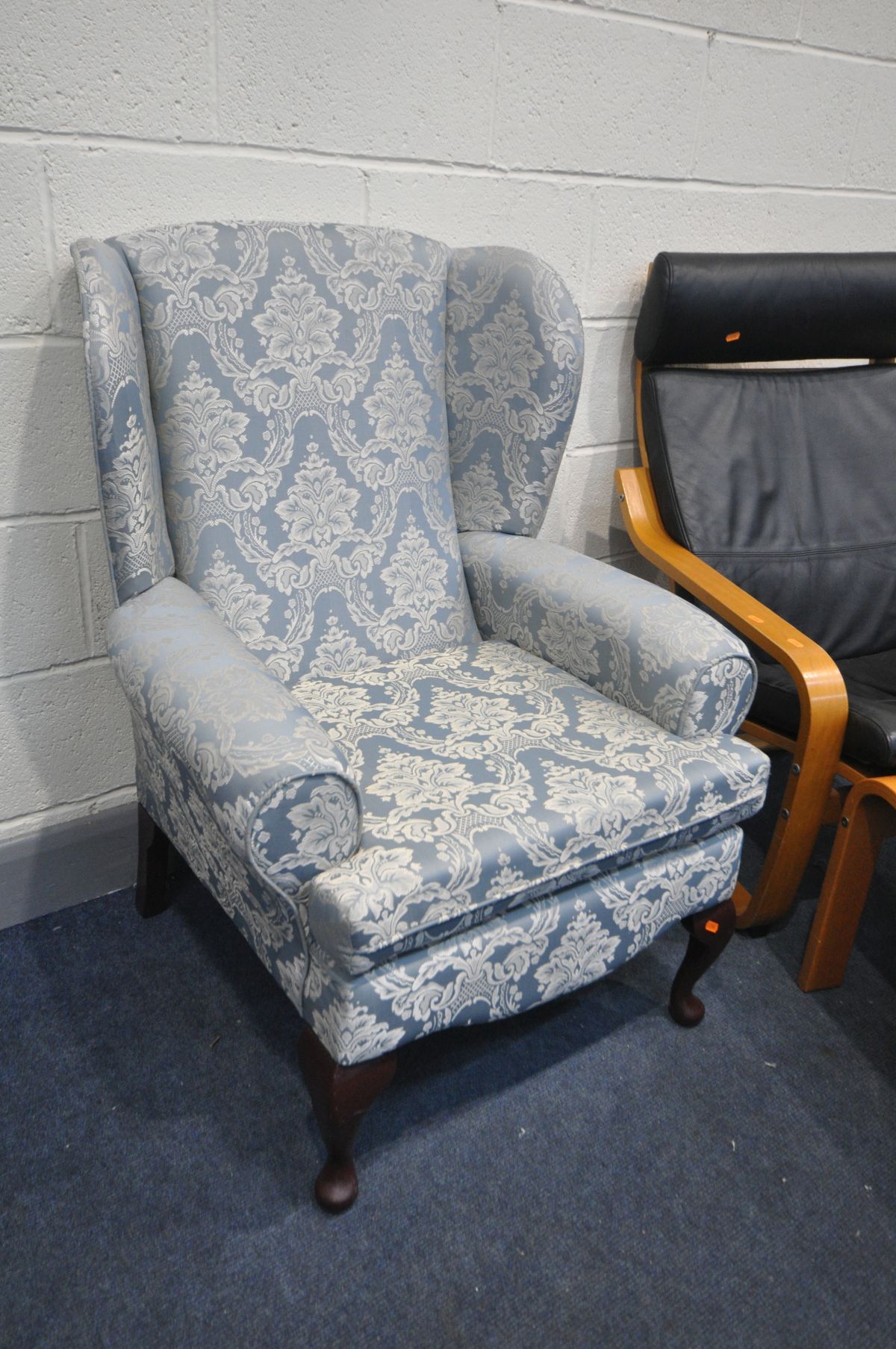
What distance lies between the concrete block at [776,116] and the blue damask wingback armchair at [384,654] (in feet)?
1.96

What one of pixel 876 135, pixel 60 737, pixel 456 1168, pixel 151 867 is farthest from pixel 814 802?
pixel 876 135

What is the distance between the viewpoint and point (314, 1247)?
1.00m

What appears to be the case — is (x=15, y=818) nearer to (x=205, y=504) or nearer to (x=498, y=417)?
(x=205, y=504)

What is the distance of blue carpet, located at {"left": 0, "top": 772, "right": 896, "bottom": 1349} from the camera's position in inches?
37.4

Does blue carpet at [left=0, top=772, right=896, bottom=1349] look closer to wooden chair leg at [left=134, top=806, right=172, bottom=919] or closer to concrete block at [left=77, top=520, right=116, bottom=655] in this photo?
wooden chair leg at [left=134, top=806, right=172, bottom=919]

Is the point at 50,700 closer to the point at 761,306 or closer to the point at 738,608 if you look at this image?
the point at 738,608

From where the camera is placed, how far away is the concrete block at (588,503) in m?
1.72

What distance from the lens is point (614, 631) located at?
4.00 ft

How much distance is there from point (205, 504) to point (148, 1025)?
26.7 inches


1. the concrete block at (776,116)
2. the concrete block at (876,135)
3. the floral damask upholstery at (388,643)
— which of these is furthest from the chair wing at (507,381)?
the concrete block at (876,135)

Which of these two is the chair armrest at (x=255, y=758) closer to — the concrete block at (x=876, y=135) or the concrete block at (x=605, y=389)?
the concrete block at (x=605, y=389)

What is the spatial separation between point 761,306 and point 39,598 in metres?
1.18

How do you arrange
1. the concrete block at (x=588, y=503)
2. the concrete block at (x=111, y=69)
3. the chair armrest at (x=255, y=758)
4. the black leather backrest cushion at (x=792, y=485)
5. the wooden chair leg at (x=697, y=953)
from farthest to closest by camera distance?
the concrete block at (x=588, y=503) < the black leather backrest cushion at (x=792, y=485) < the wooden chair leg at (x=697, y=953) < the concrete block at (x=111, y=69) < the chair armrest at (x=255, y=758)

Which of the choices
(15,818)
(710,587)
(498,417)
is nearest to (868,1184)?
(710,587)
